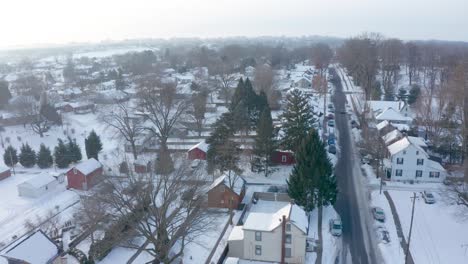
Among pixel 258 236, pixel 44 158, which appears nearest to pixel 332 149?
pixel 258 236

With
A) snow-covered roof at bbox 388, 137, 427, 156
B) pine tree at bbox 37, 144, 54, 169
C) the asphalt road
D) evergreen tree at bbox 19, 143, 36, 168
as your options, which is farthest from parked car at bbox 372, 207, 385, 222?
evergreen tree at bbox 19, 143, 36, 168

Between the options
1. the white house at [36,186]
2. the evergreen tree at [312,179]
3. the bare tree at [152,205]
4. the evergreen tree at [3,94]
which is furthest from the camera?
the evergreen tree at [3,94]

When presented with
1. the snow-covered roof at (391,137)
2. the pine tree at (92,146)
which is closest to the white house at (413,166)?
the snow-covered roof at (391,137)

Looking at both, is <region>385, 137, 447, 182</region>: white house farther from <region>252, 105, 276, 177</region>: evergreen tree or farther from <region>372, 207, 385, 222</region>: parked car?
<region>252, 105, 276, 177</region>: evergreen tree

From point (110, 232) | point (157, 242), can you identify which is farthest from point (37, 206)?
point (157, 242)

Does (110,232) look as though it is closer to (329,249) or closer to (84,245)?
(84,245)

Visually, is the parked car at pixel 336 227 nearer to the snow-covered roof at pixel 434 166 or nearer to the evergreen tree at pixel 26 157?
the snow-covered roof at pixel 434 166
